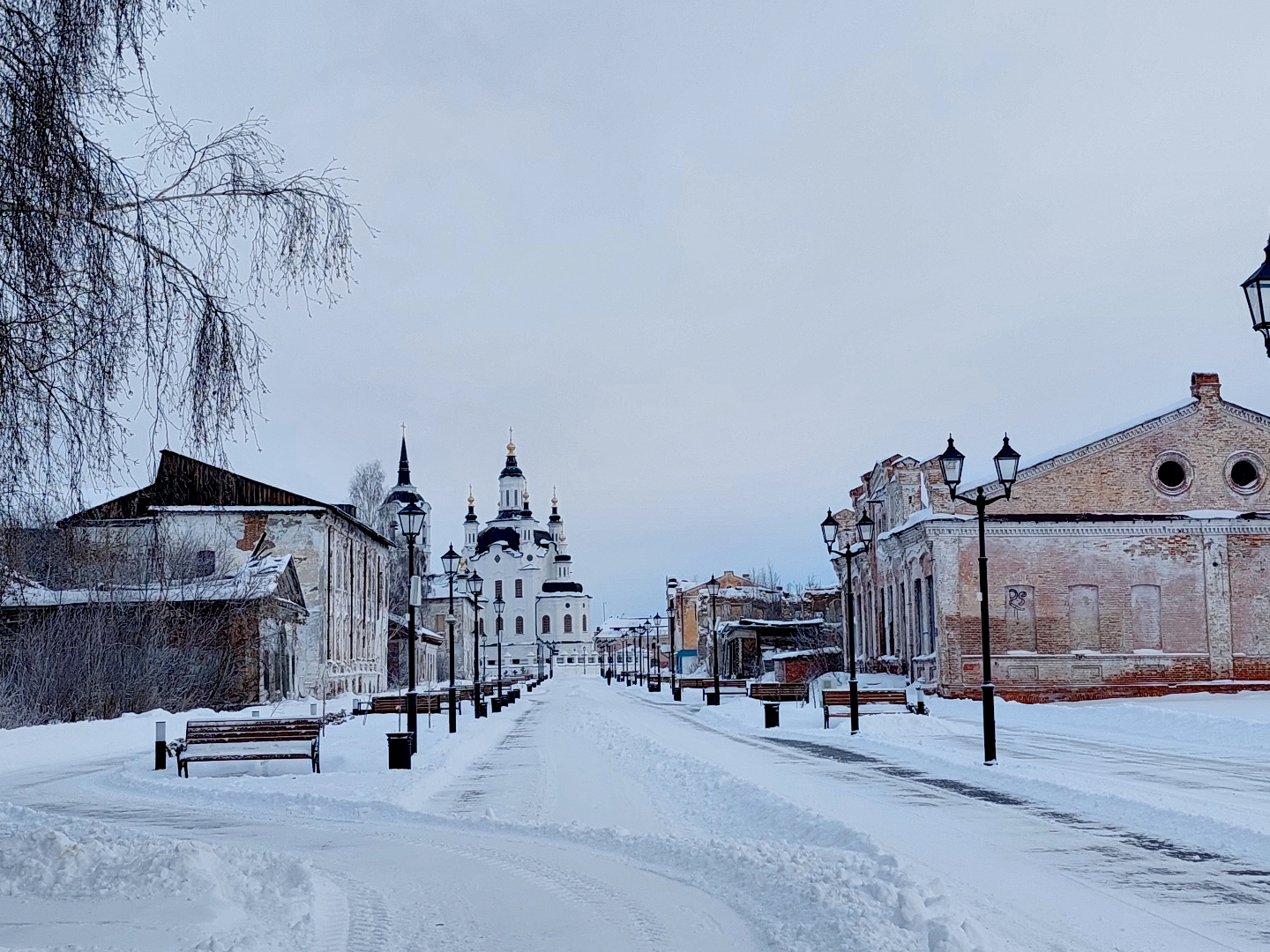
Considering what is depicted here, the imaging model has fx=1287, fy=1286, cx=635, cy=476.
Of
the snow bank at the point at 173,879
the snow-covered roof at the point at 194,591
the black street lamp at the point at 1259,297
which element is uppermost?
the black street lamp at the point at 1259,297

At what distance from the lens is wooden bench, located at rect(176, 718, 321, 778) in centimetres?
1922

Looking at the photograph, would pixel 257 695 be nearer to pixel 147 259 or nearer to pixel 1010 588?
pixel 1010 588

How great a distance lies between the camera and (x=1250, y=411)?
40.4 metres

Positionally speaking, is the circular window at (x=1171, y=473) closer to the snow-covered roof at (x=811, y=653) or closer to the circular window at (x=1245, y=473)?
the circular window at (x=1245, y=473)

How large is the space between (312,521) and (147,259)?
45.1 metres

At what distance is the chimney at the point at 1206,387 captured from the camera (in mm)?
40406

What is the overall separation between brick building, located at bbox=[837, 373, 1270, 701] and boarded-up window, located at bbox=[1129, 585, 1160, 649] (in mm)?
39

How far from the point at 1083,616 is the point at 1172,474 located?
5.35m

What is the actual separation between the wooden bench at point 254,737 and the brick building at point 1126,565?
2487 cm

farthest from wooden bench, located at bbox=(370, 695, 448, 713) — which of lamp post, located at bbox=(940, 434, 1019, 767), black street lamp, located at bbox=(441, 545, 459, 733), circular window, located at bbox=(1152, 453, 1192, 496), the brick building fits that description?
circular window, located at bbox=(1152, 453, 1192, 496)

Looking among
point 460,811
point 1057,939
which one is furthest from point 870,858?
point 460,811

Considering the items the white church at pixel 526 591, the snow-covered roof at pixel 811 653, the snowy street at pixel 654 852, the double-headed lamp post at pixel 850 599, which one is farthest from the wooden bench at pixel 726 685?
the white church at pixel 526 591

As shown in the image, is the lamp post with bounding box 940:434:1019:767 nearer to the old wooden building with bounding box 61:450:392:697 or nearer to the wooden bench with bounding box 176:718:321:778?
the wooden bench with bounding box 176:718:321:778

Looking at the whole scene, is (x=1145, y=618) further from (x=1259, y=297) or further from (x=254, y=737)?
(x=1259, y=297)
